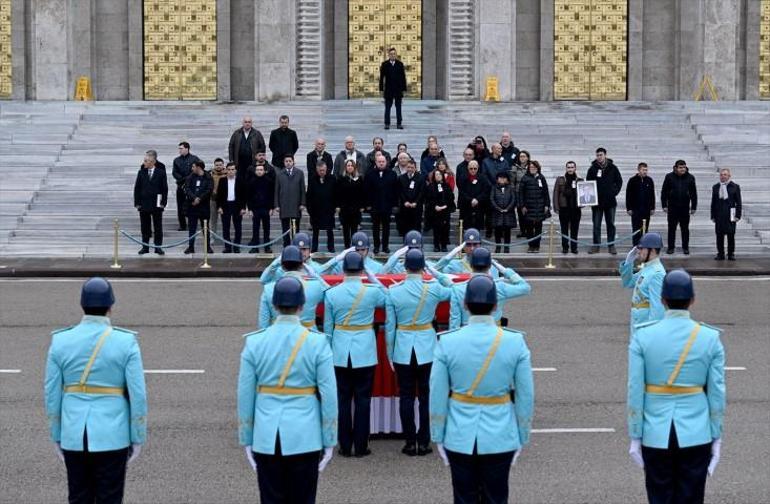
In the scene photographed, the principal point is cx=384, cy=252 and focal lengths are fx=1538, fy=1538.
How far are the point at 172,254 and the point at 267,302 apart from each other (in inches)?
671

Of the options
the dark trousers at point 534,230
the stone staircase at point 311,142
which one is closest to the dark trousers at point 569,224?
the dark trousers at point 534,230

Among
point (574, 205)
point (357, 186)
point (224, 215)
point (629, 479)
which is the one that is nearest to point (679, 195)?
point (574, 205)

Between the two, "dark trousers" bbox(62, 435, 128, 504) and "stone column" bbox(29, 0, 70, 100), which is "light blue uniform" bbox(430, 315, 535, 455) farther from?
"stone column" bbox(29, 0, 70, 100)

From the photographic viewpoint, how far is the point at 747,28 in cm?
4456

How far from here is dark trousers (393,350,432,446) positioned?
13.4 metres

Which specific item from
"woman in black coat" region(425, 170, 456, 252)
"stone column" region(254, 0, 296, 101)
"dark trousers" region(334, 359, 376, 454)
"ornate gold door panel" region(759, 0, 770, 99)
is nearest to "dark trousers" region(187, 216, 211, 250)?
"woman in black coat" region(425, 170, 456, 252)

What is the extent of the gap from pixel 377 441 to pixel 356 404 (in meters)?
0.82

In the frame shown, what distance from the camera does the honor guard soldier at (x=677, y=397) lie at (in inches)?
376

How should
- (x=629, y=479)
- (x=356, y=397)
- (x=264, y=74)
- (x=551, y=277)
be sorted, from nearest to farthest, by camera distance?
(x=629, y=479), (x=356, y=397), (x=551, y=277), (x=264, y=74)

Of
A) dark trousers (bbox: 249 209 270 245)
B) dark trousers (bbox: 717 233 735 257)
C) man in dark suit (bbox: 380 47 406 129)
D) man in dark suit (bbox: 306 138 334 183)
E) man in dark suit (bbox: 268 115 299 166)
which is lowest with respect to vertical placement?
dark trousers (bbox: 717 233 735 257)

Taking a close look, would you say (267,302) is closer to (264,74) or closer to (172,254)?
(172,254)

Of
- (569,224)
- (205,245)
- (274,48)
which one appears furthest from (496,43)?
(205,245)

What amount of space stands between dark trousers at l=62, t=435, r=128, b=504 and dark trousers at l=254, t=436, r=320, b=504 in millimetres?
925

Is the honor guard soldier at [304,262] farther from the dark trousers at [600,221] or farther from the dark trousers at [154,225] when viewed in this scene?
the dark trousers at [600,221]
